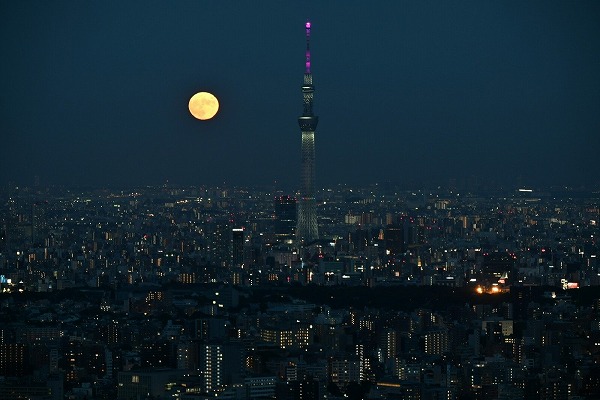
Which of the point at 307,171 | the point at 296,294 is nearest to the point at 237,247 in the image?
the point at 307,171

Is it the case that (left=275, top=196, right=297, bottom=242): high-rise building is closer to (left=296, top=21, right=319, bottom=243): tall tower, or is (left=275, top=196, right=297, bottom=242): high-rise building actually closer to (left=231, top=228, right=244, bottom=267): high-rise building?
(left=296, top=21, right=319, bottom=243): tall tower

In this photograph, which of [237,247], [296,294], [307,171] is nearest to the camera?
[296,294]

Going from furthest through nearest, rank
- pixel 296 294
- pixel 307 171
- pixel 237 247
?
pixel 307 171 < pixel 237 247 < pixel 296 294

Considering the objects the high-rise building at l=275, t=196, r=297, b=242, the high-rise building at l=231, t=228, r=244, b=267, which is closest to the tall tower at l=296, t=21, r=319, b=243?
the high-rise building at l=275, t=196, r=297, b=242

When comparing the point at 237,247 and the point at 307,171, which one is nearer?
the point at 237,247

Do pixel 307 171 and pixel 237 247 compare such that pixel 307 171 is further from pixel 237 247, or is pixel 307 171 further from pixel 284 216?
pixel 237 247

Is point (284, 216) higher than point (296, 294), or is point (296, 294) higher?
point (284, 216)

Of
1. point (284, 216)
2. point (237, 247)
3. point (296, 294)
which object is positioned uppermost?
point (284, 216)
